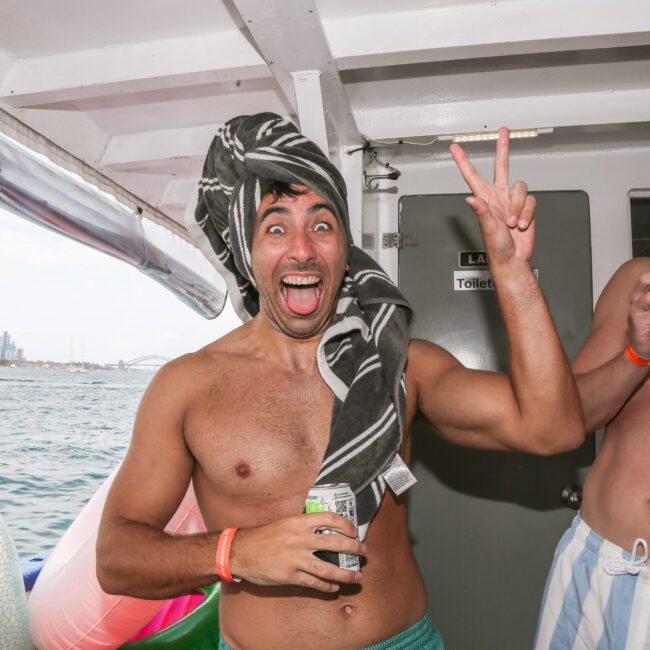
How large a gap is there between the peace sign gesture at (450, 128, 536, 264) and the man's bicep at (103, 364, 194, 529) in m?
0.81

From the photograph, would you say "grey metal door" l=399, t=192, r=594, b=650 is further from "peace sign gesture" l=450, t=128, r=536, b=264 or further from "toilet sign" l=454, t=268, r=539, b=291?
"peace sign gesture" l=450, t=128, r=536, b=264

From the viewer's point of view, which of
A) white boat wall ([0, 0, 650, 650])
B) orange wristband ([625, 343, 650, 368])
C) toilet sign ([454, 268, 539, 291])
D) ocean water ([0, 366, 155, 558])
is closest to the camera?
orange wristband ([625, 343, 650, 368])

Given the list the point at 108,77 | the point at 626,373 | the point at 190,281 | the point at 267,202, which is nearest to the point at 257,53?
the point at 108,77

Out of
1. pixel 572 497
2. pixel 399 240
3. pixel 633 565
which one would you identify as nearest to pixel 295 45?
pixel 399 240

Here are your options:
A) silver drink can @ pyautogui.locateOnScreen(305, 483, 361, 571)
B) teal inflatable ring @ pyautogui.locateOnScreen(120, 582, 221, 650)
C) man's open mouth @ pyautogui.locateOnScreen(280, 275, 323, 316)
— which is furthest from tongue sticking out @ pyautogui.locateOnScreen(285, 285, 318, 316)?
teal inflatable ring @ pyautogui.locateOnScreen(120, 582, 221, 650)

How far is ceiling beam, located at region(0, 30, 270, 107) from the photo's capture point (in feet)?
7.20

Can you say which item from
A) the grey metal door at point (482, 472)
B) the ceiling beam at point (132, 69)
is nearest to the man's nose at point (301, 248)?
the ceiling beam at point (132, 69)

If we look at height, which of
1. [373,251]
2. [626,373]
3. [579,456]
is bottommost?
[579,456]

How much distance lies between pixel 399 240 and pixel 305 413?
60.7 inches

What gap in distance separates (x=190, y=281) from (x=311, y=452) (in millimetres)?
3402

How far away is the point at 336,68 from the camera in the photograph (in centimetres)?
210

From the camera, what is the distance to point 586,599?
1563 mm

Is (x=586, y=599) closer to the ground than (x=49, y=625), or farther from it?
farther from it

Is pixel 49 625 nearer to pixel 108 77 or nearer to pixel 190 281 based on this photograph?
pixel 108 77
